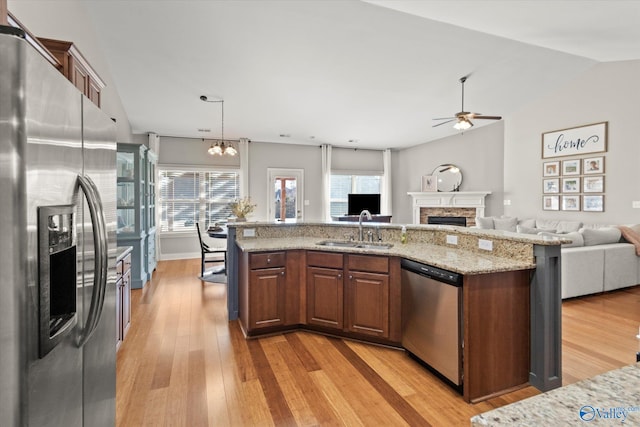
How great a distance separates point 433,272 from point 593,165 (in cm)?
549

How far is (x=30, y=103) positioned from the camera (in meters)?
0.73

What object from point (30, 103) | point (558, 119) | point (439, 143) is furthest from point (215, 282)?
point (558, 119)

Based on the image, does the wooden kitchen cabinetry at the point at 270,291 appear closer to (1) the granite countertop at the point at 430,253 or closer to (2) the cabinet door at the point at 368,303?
(1) the granite countertop at the point at 430,253

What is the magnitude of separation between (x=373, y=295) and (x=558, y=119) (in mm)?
6045

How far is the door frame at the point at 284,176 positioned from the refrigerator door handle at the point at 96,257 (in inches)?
273

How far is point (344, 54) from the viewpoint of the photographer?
13.0 ft

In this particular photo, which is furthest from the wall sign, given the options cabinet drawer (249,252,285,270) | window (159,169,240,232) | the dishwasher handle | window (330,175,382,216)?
window (159,169,240,232)

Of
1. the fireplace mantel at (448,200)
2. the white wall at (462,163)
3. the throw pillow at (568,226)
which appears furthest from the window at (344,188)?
the throw pillow at (568,226)

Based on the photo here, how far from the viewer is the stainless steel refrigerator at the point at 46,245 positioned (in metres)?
0.69

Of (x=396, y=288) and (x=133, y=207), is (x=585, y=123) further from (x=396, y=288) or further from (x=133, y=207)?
(x=133, y=207)

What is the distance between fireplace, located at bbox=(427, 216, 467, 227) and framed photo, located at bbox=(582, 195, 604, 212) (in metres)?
2.33

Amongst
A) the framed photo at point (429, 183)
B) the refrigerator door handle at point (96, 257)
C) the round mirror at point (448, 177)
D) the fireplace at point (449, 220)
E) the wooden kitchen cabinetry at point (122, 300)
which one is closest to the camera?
the refrigerator door handle at point (96, 257)

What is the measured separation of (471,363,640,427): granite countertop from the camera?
50 centimetres

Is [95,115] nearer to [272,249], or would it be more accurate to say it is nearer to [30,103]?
[30,103]
